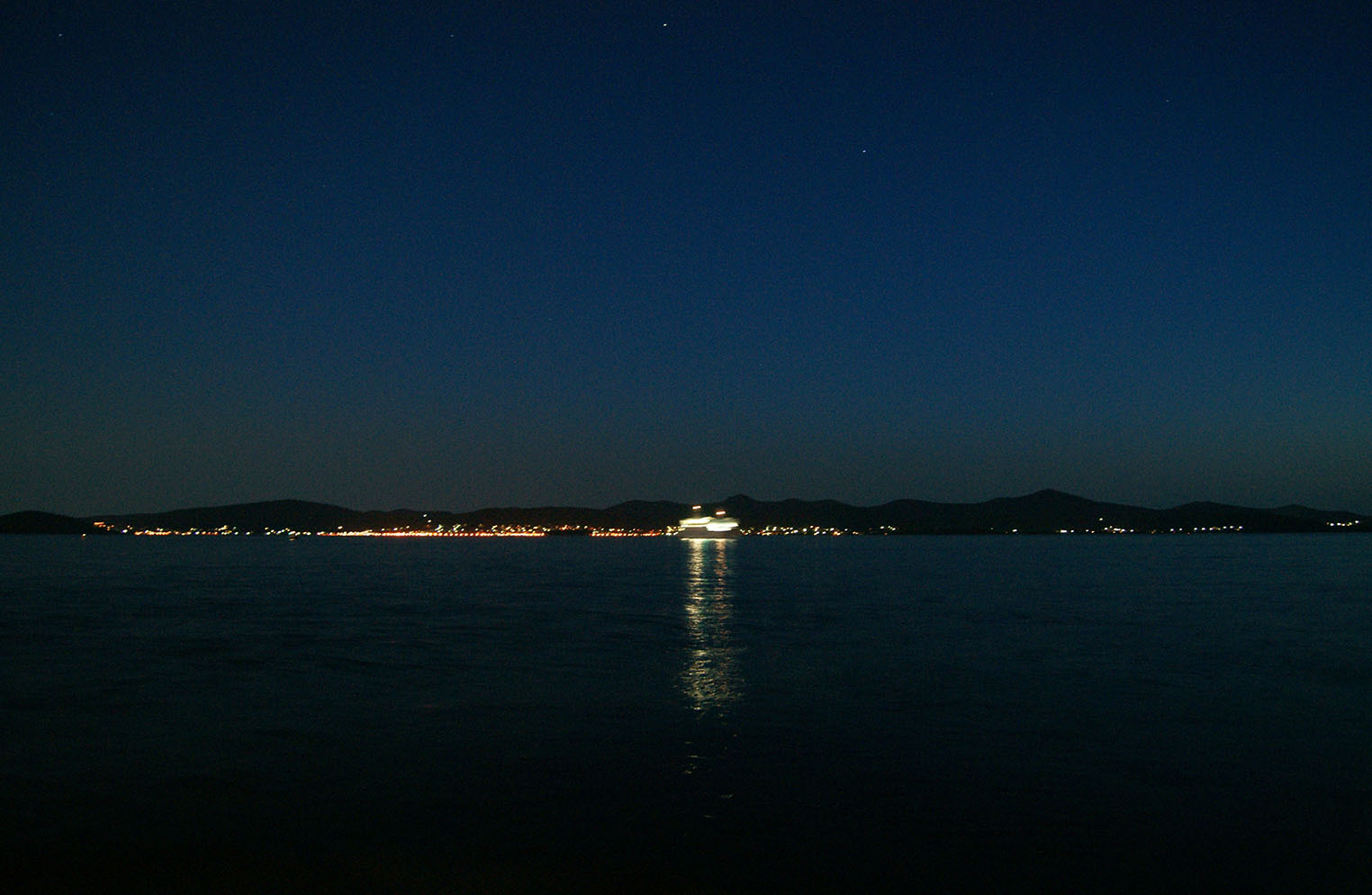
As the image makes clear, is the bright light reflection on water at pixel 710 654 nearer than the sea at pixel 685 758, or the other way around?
the sea at pixel 685 758

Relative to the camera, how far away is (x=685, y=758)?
11711mm

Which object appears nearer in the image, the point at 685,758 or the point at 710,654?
the point at 685,758

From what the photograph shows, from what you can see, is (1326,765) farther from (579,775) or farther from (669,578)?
(669,578)

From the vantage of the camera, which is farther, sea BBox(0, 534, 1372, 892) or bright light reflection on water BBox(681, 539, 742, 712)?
bright light reflection on water BBox(681, 539, 742, 712)

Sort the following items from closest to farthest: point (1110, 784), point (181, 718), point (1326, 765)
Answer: point (1110, 784), point (1326, 765), point (181, 718)

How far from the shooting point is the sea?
823cm

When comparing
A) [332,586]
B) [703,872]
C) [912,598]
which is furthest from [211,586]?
[703,872]

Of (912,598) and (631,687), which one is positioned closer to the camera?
(631,687)

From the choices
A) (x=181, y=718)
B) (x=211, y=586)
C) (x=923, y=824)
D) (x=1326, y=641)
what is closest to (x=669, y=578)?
(x=211, y=586)

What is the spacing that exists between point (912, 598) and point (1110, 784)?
26.3 m

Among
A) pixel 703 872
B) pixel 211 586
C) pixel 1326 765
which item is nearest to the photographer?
pixel 703 872

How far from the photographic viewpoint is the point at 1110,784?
10633 mm

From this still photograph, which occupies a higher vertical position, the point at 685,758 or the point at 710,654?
the point at 710,654

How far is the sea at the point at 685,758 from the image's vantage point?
823 centimetres
